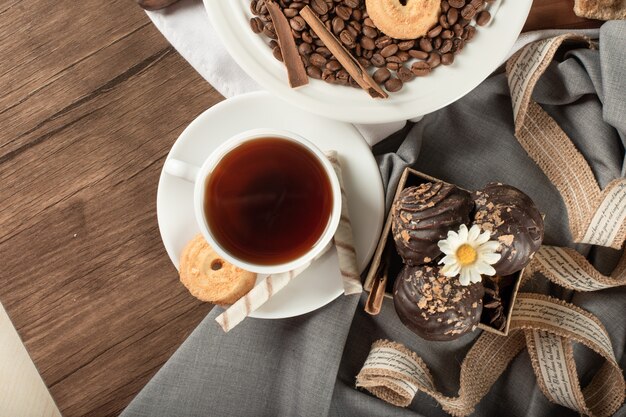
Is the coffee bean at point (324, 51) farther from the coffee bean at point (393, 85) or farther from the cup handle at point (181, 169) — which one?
the cup handle at point (181, 169)

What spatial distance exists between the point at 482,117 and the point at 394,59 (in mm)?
195

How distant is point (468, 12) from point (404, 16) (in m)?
0.09

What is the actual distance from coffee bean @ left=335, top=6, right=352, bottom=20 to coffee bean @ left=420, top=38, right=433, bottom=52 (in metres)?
0.11

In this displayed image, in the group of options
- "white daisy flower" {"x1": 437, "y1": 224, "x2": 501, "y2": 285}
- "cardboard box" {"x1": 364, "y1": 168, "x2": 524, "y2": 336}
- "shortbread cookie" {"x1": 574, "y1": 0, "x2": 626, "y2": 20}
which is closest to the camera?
"white daisy flower" {"x1": 437, "y1": 224, "x2": 501, "y2": 285}

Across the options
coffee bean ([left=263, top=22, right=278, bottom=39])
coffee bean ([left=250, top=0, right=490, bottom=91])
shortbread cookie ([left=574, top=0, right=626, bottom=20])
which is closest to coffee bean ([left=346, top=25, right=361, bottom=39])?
coffee bean ([left=250, top=0, right=490, bottom=91])

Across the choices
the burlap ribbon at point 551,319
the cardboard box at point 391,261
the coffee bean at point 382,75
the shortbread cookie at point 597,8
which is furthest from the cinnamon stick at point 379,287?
the shortbread cookie at point 597,8

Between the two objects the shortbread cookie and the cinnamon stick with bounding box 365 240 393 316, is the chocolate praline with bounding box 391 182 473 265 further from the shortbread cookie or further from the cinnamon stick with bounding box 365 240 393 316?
the shortbread cookie

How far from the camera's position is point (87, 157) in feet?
3.24

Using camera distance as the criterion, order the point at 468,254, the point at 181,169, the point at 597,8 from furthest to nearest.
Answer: the point at 597,8 → the point at 181,169 → the point at 468,254

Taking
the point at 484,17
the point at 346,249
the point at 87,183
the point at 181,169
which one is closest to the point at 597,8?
the point at 484,17

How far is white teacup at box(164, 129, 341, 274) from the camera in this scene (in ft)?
2.70

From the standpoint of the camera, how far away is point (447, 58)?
836 millimetres

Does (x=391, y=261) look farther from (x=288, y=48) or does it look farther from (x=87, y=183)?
(x=87, y=183)

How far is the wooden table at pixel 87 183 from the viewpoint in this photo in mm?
981
